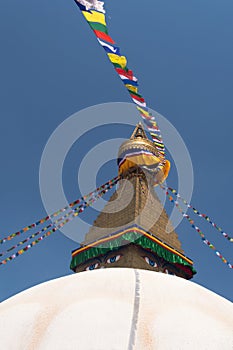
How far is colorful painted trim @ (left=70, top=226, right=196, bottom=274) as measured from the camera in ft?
39.6

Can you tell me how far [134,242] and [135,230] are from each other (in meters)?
0.52

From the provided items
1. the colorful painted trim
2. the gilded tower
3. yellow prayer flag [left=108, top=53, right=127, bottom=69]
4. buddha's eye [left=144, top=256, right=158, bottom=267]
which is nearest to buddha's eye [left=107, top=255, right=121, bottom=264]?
the gilded tower

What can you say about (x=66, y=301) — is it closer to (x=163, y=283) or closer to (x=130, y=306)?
(x=130, y=306)

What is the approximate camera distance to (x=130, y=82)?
890 cm

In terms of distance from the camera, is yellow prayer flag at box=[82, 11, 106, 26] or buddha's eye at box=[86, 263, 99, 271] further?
buddha's eye at box=[86, 263, 99, 271]

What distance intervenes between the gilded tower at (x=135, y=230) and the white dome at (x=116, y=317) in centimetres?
640

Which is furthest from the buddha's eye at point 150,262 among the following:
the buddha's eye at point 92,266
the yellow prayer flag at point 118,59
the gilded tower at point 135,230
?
the yellow prayer flag at point 118,59

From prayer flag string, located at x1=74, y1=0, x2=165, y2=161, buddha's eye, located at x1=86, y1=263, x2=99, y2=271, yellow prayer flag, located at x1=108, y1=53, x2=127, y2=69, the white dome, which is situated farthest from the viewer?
buddha's eye, located at x1=86, y1=263, x2=99, y2=271

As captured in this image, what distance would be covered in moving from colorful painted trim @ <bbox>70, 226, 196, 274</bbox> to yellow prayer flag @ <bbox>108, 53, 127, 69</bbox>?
222 inches

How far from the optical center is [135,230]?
1225 centimetres

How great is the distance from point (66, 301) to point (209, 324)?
1703 millimetres

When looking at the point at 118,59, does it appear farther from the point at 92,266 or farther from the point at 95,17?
the point at 92,266

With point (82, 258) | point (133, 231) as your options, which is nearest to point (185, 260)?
point (133, 231)

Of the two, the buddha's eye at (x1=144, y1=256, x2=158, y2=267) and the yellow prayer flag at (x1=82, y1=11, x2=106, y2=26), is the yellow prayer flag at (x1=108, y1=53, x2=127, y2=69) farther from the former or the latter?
the buddha's eye at (x1=144, y1=256, x2=158, y2=267)
